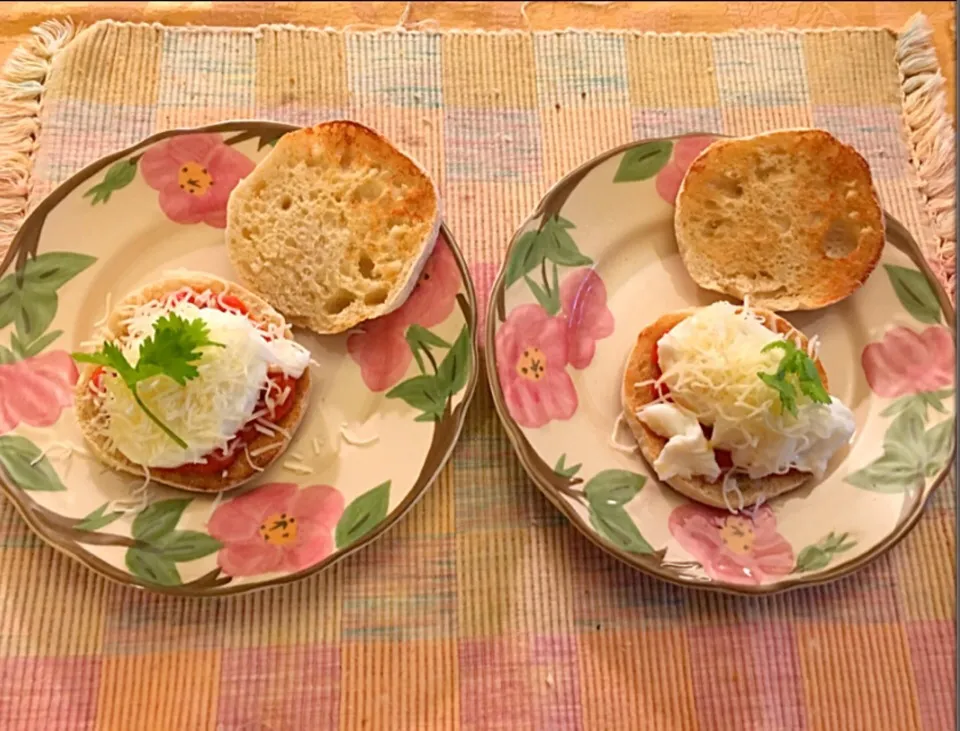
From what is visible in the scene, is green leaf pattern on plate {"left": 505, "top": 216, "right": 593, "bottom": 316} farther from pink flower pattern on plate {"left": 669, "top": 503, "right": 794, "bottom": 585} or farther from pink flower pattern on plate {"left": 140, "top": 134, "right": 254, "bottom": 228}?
pink flower pattern on plate {"left": 140, "top": 134, "right": 254, "bottom": 228}

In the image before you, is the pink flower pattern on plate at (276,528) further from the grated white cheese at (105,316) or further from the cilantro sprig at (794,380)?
the cilantro sprig at (794,380)

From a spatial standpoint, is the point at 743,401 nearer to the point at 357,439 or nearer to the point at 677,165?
the point at 677,165

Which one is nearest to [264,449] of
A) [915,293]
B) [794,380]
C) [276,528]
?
[276,528]

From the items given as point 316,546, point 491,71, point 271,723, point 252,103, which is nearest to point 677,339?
point 316,546

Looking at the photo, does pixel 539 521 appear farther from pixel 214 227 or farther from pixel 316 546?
pixel 214 227

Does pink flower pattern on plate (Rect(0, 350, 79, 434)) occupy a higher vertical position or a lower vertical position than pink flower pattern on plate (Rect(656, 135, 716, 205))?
lower

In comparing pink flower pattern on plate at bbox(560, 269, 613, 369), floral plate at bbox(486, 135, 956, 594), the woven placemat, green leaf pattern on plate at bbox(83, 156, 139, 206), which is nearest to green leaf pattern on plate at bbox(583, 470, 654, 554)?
floral plate at bbox(486, 135, 956, 594)

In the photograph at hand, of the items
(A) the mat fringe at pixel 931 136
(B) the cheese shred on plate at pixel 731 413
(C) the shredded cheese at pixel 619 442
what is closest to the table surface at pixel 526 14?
(A) the mat fringe at pixel 931 136
